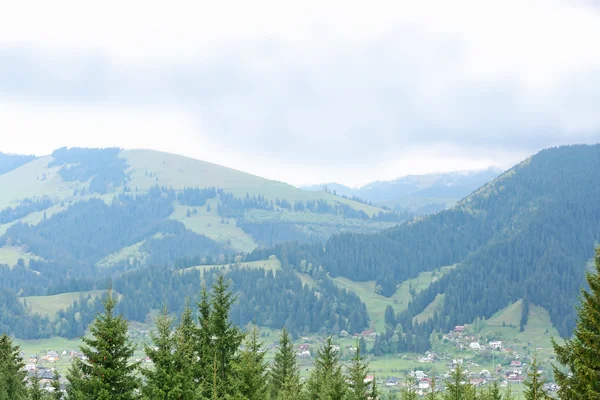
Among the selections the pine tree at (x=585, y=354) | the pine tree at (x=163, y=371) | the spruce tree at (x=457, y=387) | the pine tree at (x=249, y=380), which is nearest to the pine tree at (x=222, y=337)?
the pine tree at (x=249, y=380)

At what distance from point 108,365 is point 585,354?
76.1 ft

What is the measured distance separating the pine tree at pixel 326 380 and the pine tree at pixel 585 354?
14.7 metres

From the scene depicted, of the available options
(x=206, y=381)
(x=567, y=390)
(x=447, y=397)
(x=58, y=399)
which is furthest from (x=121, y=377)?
(x=58, y=399)

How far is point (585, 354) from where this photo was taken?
3219 cm

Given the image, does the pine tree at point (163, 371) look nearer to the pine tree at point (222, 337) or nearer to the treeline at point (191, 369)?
the treeline at point (191, 369)

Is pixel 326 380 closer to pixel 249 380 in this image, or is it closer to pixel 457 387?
pixel 249 380

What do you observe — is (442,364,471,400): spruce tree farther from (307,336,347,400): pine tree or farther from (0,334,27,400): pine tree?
(0,334,27,400): pine tree

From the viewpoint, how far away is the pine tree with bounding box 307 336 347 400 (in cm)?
4429

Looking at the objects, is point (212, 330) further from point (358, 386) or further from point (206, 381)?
point (358, 386)

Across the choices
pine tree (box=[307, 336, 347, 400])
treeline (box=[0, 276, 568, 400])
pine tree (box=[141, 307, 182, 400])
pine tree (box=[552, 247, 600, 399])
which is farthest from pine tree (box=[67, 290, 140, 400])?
pine tree (box=[552, 247, 600, 399])

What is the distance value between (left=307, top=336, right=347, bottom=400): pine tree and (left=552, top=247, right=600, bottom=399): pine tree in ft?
48.3

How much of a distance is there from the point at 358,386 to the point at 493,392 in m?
26.3

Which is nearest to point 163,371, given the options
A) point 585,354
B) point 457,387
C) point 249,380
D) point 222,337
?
point 249,380

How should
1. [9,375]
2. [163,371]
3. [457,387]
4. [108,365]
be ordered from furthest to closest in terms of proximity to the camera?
[9,375] → [457,387] → [108,365] → [163,371]
